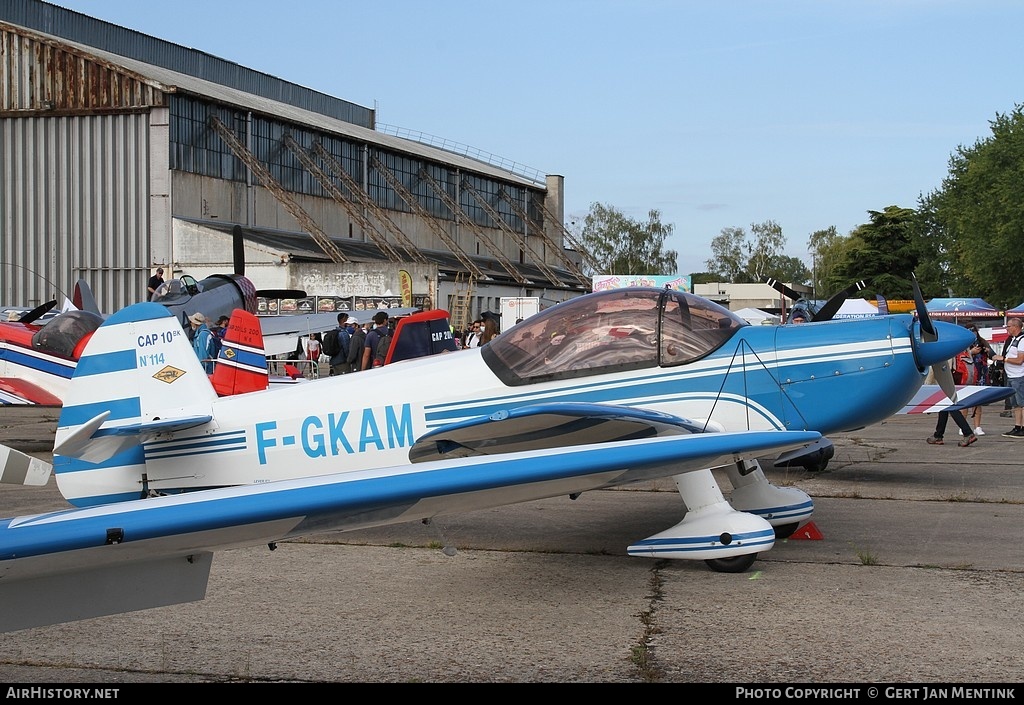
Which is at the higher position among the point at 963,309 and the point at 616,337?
the point at 963,309

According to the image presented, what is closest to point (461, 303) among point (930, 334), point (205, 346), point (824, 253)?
point (205, 346)

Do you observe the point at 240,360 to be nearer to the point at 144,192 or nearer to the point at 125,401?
the point at 125,401

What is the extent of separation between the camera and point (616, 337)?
21.5 feet

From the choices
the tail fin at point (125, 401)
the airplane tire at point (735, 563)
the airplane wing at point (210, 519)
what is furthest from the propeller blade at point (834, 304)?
the airplane wing at point (210, 519)

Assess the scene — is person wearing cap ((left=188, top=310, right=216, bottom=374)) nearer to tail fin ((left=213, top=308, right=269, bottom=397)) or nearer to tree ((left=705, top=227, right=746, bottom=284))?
tail fin ((left=213, top=308, right=269, bottom=397))

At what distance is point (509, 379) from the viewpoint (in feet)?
21.5

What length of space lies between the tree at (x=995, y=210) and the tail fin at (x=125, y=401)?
46.7m

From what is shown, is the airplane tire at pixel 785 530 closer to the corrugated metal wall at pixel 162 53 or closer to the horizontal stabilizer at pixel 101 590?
the horizontal stabilizer at pixel 101 590

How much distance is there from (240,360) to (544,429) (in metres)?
3.70

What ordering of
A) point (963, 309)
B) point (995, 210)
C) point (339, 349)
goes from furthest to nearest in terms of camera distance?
point (995, 210) < point (963, 309) < point (339, 349)

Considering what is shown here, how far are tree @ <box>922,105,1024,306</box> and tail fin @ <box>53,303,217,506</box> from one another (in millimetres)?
46677

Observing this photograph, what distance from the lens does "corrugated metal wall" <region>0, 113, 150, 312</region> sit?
3353 cm

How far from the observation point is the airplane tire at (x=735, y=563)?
5840mm

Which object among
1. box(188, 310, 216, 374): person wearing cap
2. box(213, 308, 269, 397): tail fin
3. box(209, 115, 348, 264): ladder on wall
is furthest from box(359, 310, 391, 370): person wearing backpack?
box(209, 115, 348, 264): ladder on wall
